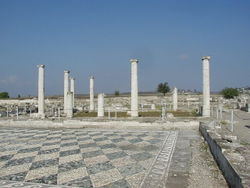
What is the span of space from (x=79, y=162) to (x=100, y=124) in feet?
26.1

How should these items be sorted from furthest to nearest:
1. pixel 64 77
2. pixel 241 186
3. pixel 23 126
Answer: pixel 64 77 < pixel 23 126 < pixel 241 186

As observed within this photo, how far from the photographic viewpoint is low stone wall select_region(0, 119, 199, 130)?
12.9 metres

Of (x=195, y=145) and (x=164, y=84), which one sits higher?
(x=164, y=84)

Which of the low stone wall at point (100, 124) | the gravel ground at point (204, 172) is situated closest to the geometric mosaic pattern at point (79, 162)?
the gravel ground at point (204, 172)

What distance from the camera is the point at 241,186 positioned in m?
3.43

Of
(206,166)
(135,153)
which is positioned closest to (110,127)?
(135,153)

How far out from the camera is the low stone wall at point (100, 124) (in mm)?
12890

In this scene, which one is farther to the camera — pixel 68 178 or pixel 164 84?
pixel 164 84

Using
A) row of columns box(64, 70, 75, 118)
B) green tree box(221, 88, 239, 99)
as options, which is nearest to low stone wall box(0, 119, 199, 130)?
row of columns box(64, 70, 75, 118)

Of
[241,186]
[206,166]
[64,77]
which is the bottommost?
[206,166]

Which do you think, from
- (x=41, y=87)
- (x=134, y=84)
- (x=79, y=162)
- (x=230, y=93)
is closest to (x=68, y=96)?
(x=41, y=87)

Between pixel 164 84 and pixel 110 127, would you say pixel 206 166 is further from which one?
pixel 164 84

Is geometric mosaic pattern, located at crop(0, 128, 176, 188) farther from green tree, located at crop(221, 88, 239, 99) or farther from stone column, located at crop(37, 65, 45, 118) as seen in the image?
green tree, located at crop(221, 88, 239, 99)

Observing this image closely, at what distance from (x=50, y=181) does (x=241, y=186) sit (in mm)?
3535
